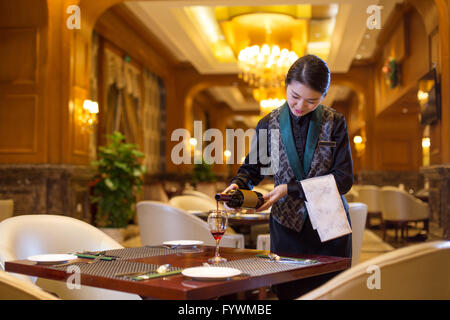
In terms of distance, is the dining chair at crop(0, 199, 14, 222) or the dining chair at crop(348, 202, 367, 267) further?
the dining chair at crop(0, 199, 14, 222)

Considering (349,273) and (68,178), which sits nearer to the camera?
(349,273)

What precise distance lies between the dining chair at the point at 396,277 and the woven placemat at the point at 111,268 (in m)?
0.60

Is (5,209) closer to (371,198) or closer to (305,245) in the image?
(305,245)

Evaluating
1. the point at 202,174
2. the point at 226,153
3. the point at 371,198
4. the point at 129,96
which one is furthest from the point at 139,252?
the point at 226,153

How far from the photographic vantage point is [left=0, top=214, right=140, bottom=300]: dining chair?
1899mm

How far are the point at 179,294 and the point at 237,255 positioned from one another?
2.12ft

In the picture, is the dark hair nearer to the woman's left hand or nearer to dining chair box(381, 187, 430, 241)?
the woman's left hand

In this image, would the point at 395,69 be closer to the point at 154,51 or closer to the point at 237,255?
the point at 154,51

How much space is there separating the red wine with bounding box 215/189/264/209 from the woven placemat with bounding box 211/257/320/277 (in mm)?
194

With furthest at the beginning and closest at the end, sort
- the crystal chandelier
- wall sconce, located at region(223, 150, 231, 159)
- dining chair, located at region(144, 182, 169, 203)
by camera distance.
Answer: wall sconce, located at region(223, 150, 231, 159), dining chair, located at region(144, 182, 169, 203), the crystal chandelier

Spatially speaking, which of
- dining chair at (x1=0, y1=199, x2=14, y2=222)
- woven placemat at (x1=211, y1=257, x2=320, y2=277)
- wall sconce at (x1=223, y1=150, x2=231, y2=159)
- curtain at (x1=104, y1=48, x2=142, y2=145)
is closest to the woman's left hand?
woven placemat at (x1=211, y1=257, x2=320, y2=277)

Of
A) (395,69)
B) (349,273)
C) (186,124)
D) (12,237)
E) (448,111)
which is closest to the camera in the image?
(349,273)

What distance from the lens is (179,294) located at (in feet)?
3.84

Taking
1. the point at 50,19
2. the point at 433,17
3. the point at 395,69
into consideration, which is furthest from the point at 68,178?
the point at 395,69
